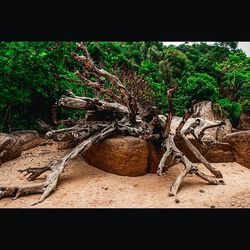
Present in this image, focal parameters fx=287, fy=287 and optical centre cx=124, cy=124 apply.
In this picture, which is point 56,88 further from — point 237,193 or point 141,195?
point 237,193

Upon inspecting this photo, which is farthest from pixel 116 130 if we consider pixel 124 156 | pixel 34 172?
pixel 34 172

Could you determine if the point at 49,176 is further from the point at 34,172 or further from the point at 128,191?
the point at 128,191

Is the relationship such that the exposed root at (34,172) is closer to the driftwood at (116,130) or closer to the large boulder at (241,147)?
the driftwood at (116,130)

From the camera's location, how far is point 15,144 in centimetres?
793

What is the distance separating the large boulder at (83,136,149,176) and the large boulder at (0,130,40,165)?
2645mm

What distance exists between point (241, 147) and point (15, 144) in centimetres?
616

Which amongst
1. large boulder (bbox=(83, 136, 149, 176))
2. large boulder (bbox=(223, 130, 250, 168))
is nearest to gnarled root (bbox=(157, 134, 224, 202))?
large boulder (bbox=(83, 136, 149, 176))

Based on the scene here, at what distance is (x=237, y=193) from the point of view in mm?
5324

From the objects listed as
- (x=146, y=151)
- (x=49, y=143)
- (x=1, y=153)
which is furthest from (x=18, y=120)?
(x=146, y=151)

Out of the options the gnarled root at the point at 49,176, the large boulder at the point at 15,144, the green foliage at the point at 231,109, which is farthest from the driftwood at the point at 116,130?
the green foliage at the point at 231,109

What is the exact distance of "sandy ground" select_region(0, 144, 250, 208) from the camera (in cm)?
477

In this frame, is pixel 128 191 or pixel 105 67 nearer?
pixel 128 191

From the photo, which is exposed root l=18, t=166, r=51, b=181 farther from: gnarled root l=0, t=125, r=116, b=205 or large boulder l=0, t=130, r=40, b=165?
large boulder l=0, t=130, r=40, b=165

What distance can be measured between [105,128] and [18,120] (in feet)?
17.5
